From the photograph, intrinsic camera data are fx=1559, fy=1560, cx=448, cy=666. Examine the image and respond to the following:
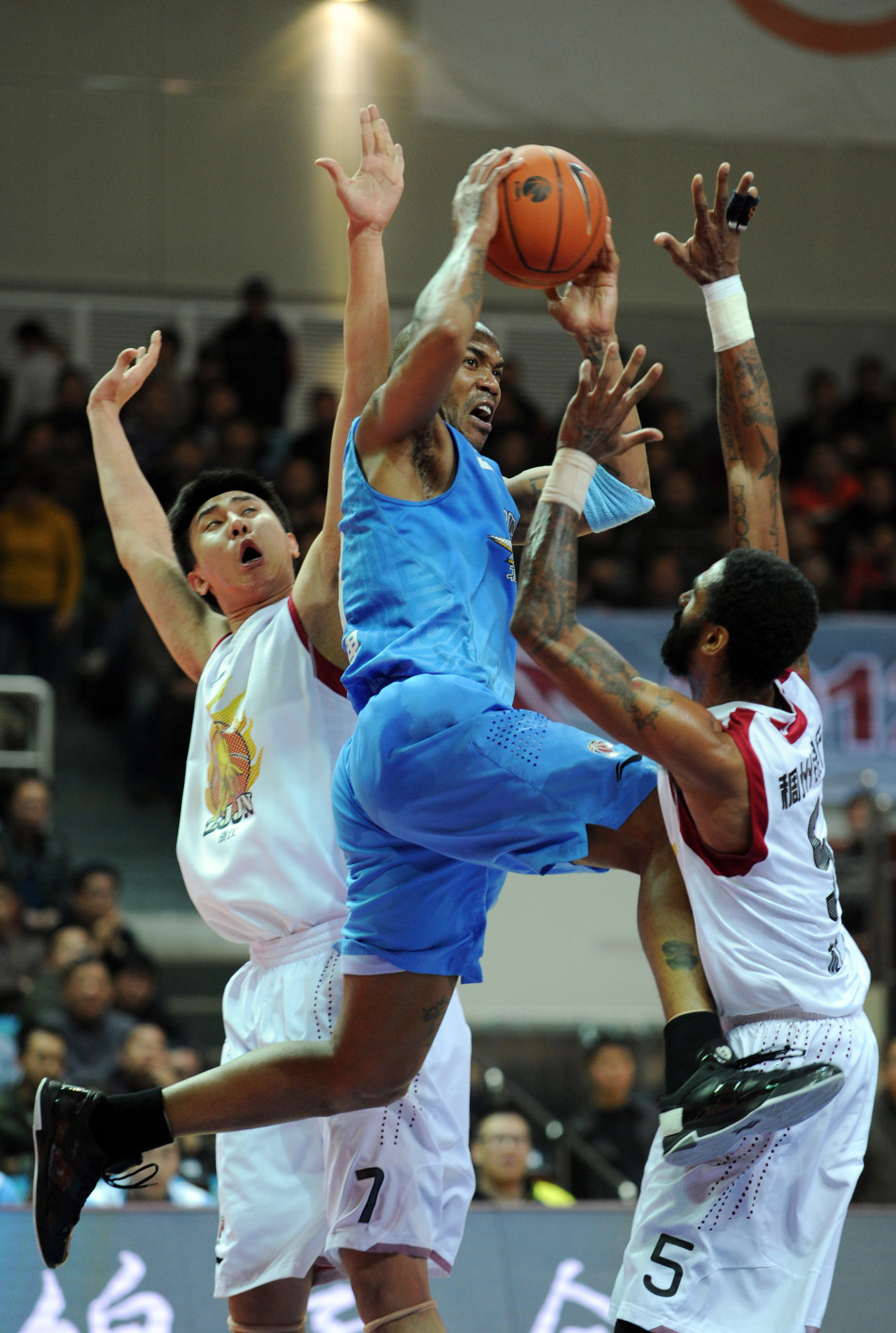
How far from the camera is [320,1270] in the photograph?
4.10 m

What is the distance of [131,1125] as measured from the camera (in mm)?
3789

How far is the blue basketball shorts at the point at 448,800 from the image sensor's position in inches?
134

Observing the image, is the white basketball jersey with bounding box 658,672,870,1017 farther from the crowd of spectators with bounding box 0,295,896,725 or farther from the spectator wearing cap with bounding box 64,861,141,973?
the crowd of spectators with bounding box 0,295,896,725

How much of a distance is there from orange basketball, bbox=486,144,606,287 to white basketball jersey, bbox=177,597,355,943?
105 centimetres

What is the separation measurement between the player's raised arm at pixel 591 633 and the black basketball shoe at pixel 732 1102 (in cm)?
59

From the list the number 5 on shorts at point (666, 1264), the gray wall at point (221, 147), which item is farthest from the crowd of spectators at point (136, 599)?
the number 5 on shorts at point (666, 1264)

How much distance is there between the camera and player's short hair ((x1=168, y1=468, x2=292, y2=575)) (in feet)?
14.9

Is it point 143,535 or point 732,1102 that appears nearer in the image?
point 732,1102

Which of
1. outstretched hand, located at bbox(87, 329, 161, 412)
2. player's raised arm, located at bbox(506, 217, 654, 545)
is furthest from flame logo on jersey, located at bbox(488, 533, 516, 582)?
A: outstretched hand, located at bbox(87, 329, 161, 412)

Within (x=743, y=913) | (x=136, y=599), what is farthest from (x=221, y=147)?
(x=743, y=913)

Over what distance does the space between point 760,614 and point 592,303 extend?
114cm

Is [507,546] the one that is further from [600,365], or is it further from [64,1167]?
[64,1167]

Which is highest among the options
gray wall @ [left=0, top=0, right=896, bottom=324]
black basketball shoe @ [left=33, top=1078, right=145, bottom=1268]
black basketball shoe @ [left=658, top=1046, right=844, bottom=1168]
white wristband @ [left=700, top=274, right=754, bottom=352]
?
gray wall @ [left=0, top=0, right=896, bottom=324]

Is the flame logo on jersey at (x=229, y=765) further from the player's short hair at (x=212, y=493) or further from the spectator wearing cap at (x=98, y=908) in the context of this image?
the spectator wearing cap at (x=98, y=908)
